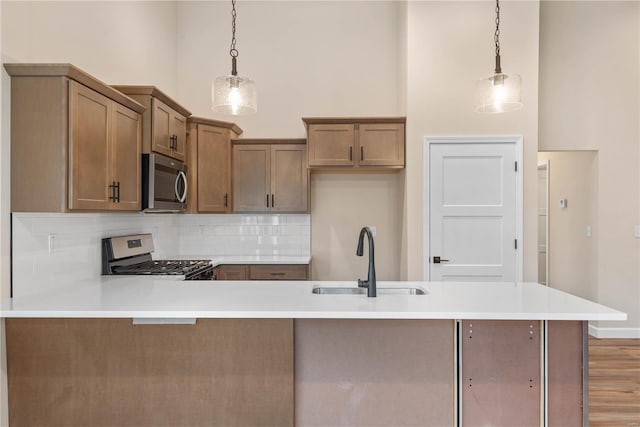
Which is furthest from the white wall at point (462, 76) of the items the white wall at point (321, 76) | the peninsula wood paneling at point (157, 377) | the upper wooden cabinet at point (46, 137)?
the upper wooden cabinet at point (46, 137)

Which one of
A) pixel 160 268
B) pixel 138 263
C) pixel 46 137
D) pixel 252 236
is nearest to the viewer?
pixel 46 137

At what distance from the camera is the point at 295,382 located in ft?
6.26

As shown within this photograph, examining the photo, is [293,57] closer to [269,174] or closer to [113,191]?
[269,174]

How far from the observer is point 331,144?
401 cm

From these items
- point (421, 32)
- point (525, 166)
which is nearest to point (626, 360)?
point (525, 166)

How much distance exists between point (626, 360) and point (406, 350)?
3.10m

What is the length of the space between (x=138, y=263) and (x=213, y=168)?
1209mm

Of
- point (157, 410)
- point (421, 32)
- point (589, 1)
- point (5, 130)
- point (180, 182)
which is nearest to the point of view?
point (157, 410)

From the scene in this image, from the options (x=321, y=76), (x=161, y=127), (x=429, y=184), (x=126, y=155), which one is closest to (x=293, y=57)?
(x=321, y=76)

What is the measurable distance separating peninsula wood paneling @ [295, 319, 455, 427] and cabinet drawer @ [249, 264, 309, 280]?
2133 millimetres

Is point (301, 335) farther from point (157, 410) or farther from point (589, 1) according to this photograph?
point (589, 1)

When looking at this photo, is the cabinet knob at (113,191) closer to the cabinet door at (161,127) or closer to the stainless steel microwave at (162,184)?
the stainless steel microwave at (162,184)

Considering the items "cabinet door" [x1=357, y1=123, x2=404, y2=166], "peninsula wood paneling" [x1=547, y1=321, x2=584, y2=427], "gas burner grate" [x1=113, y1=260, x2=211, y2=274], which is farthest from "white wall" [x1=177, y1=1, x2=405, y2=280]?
"peninsula wood paneling" [x1=547, y1=321, x2=584, y2=427]

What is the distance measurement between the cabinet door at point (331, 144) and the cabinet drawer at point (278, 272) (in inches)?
42.1
